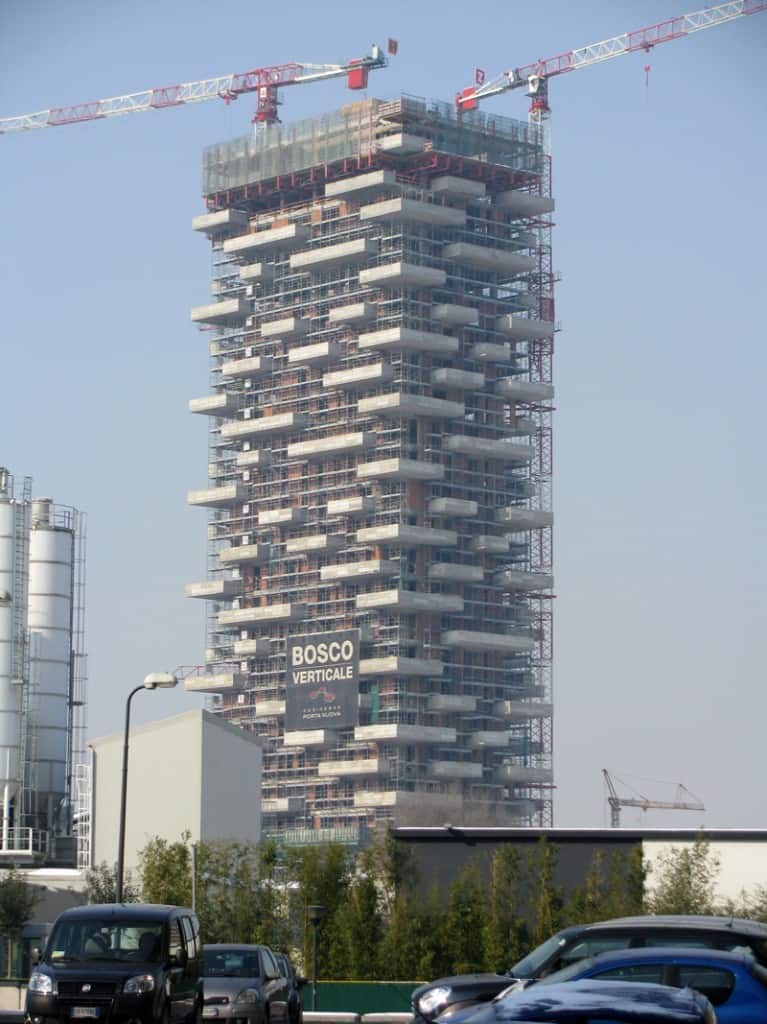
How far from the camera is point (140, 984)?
26.7m

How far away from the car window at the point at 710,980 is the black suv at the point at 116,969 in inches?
367

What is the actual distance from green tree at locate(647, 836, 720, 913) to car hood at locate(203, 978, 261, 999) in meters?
41.2

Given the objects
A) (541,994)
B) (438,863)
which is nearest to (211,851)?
(438,863)

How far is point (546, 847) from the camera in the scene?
257ft

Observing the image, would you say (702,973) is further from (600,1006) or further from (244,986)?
(244,986)

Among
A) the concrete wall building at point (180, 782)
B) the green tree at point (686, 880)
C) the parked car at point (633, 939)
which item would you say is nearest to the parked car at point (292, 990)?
the parked car at point (633, 939)

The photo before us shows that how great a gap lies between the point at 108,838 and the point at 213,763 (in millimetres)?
7551

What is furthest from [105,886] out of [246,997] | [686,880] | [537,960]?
[537,960]

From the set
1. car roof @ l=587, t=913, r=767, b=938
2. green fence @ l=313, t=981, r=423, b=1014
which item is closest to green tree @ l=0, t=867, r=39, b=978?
green fence @ l=313, t=981, r=423, b=1014

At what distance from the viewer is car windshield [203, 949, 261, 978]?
32.7 meters

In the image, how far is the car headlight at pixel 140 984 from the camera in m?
26.6

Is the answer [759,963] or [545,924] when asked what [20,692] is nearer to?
[545,924]

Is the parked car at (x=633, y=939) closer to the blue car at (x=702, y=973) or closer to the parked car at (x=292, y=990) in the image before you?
the blue car at (x=702, y=973)

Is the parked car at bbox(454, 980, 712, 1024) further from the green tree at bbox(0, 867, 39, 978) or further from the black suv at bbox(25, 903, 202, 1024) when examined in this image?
the green tree at bbox(0, 867, 39, 978)
